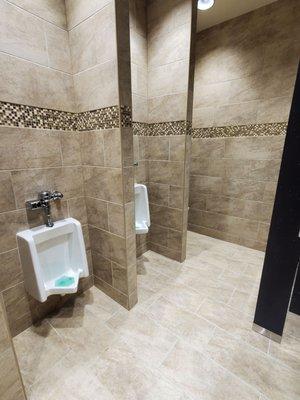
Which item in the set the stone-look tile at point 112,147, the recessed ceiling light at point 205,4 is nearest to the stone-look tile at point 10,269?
the stone-look tile at point 112,147

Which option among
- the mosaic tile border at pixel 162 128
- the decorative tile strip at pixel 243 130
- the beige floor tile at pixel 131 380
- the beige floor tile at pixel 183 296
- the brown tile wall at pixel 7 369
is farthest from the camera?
the decorative tile strip at pixel 243 130

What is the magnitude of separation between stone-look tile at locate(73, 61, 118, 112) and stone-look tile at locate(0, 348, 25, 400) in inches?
59.4

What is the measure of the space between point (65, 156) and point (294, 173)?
5.31 ft

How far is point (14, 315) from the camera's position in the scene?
1.46 m

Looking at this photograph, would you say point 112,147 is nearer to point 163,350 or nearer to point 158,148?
point 158,148

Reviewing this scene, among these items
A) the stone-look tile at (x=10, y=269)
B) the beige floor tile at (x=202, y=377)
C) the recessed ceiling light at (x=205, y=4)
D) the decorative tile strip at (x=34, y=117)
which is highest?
the recessed ceiling light at (x=205, y=4)

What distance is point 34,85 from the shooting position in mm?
1324

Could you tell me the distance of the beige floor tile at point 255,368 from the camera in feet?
3.82

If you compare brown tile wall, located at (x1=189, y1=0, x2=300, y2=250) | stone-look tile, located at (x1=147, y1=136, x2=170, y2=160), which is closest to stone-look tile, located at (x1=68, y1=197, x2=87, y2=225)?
stone-look tile, located at (x1=147, y1=136, x2=170, y2=160)

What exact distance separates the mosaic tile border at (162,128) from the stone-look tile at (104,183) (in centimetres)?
77

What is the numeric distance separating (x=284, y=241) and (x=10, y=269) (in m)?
1.89

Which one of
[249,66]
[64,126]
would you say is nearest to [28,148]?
[64,126]

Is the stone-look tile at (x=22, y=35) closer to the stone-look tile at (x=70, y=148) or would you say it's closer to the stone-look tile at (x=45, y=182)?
the stone-look tile at (x=70, y=148)

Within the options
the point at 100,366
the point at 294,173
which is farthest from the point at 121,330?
the point at 294,173
